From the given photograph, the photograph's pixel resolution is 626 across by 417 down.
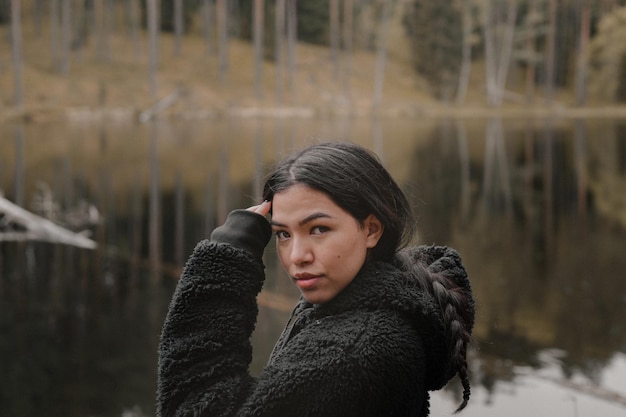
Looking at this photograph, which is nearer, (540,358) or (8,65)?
(540,358)

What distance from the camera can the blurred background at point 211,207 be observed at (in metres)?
5.51

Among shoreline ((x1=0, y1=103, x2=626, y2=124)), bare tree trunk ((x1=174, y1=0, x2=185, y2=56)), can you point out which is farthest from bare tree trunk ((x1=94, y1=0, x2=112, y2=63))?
shoreline ((x1=0, y1=103, x2=626, y2=124))

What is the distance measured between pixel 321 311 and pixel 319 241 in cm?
16

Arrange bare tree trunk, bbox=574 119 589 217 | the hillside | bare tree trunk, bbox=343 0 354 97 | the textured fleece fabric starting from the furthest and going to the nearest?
bare tree trunk, bbox=343 0 354 97
the hillside
bare tree trunk, bbox=574 119 589 217
the textured fleece fabric

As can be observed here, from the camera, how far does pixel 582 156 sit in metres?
23.3

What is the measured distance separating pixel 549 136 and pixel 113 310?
28.6 m

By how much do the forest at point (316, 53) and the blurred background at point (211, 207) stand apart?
35 cm

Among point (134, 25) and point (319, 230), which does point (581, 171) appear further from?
point (134, 25)

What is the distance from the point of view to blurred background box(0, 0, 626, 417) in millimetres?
5508

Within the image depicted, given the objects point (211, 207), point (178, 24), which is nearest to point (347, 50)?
point (178, 24)

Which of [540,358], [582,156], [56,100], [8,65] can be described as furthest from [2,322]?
[8,65]

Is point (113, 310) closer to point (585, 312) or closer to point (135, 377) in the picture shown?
point (135, 377)

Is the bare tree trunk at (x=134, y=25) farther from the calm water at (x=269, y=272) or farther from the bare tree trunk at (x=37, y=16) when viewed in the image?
the calm water at (x=269, y=272)

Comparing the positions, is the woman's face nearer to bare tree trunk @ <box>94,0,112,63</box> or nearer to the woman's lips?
the woman's lips
